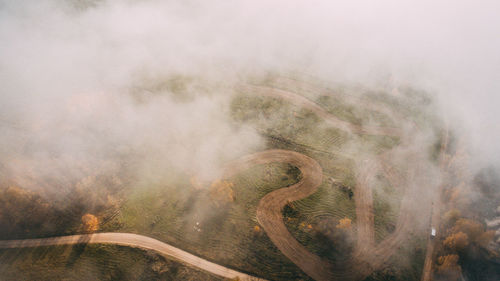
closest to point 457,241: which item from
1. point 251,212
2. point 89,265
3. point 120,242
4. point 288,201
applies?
point 288,201

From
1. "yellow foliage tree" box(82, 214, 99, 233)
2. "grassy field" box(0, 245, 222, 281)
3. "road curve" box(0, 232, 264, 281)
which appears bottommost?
"grassy field" box(0, 245, 222, 281)

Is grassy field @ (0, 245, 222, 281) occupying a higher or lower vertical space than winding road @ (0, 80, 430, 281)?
lower

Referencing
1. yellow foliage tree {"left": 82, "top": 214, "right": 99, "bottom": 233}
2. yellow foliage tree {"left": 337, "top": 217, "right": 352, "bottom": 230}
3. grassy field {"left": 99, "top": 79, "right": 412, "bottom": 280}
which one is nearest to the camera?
grassy field {"left": 99, "top": 79, "right": 412, "bottom": 280}

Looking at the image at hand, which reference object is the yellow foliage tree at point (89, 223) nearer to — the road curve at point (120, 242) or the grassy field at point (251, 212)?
the road curve at point (120, 242)

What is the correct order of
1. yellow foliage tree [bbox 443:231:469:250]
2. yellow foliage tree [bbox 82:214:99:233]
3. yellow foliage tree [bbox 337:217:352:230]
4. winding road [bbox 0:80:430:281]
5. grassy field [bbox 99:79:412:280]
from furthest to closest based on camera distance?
yellow foliage tree [bbox 337:217:352:230] < yellow foliage tree [bbox 82:214:99:233] < yellow foliage tree [bbox 443:231:469:250] < grassy field [bbox 99:79:412:280] < winding road [bbox 0:80:430:281]

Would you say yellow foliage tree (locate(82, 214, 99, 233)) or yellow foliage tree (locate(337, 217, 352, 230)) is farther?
yellow foliage tree (locate(337, 217, 352, 230))

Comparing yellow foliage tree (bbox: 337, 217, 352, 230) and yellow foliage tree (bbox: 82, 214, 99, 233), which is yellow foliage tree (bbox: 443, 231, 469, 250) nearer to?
yellow foliage tree (bbox: 337, 217, 352, 230)

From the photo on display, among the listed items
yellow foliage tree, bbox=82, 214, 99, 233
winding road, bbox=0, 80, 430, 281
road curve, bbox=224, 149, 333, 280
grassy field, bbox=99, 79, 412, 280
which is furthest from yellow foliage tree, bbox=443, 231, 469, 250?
yellow foliage tree, bbox=82, 214, 99, 233

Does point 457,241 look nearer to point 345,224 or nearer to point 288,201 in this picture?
point 345,224
